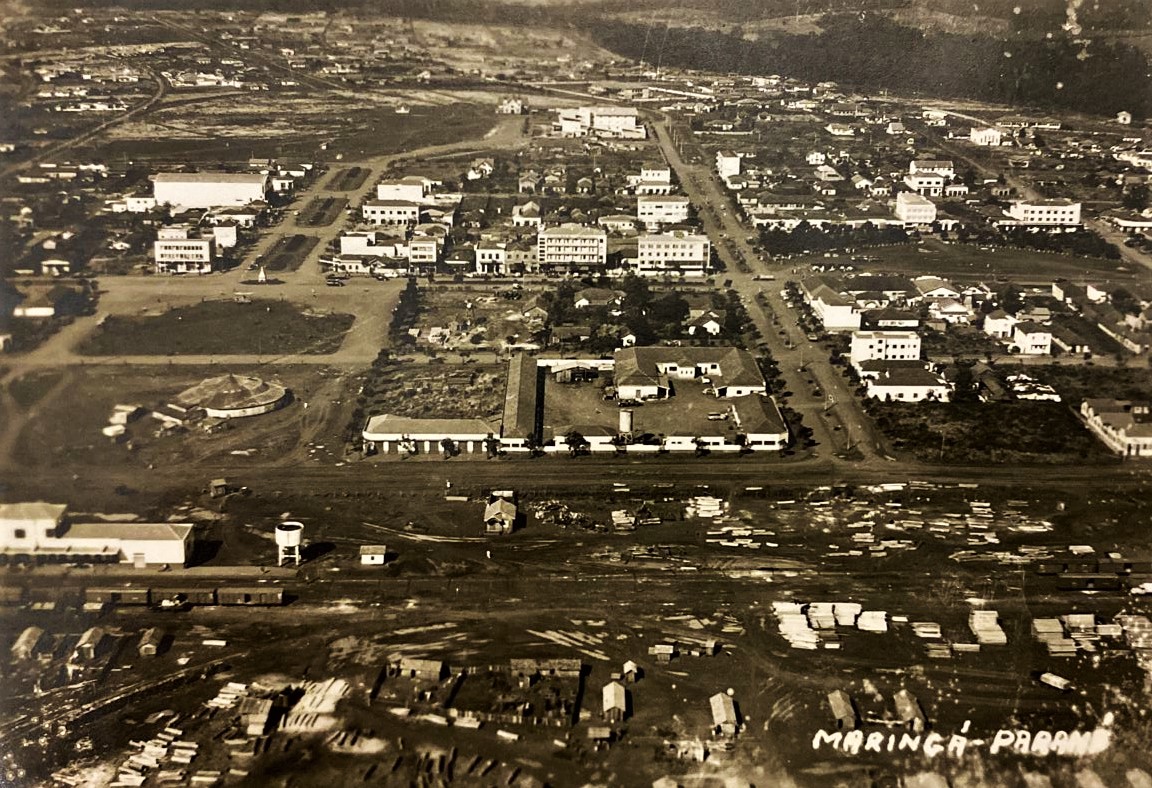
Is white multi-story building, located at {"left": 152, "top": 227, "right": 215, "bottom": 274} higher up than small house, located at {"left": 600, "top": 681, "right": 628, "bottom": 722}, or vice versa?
white multi-story building, located at {"left": 152, "top": 227, "right": 215, "bottom": 274}

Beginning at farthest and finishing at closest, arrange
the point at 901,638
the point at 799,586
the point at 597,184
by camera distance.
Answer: the point at 597,184 → the point at 799,586 → the point at 901,638

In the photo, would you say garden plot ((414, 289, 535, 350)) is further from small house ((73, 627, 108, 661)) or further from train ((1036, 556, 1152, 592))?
train ((1036, 556, 1152, 592))

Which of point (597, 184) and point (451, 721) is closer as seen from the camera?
point (451, 721)

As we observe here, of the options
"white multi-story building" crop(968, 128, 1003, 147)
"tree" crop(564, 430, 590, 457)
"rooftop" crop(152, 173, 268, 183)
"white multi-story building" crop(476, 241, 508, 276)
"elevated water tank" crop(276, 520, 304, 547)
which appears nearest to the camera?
"elevated water tank" crop(276, 520, 304, 547)

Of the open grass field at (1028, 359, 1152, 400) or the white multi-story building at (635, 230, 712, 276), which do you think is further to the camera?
the white multi-story building at (635, 230, 712, 276)

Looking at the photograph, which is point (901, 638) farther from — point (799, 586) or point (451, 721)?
point (451, 721)

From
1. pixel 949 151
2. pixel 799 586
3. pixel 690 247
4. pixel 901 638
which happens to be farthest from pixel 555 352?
pixel 949 151

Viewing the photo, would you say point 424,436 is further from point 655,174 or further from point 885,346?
point 655,174

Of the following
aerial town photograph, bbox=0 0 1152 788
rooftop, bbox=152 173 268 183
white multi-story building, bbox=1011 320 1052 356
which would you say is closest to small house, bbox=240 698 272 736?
aerial town photograph, bbox=0 0 1152 788
